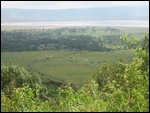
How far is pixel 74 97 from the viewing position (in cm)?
916

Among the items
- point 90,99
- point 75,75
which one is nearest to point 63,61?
point 75,75

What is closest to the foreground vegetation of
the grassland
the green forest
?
the green forest

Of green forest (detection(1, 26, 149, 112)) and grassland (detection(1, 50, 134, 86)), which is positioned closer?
green forest (detection(1, 26, 149, 112))

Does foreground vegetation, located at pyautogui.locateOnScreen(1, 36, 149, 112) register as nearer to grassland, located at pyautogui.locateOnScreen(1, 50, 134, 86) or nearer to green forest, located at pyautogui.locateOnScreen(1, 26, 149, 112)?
green forest, located at pyautogui.locateOnScreen(1, 26, 149, 112)

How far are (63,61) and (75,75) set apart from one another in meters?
26.8

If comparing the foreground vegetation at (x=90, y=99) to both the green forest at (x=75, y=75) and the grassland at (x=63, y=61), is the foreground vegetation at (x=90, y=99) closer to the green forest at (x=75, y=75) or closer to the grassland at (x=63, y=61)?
the green forest at (x=75, y=75)

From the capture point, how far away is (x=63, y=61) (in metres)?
128

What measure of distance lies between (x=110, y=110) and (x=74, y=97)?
4.85ft

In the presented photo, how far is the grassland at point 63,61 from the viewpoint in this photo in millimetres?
103562

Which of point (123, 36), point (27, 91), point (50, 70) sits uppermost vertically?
point (123, 36)

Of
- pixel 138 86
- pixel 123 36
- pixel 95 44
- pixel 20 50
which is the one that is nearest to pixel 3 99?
pixel 138 86

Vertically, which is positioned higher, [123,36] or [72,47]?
[123,36]

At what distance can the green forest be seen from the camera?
28.0 feet

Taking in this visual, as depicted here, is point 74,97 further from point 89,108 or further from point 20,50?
point 20,50
